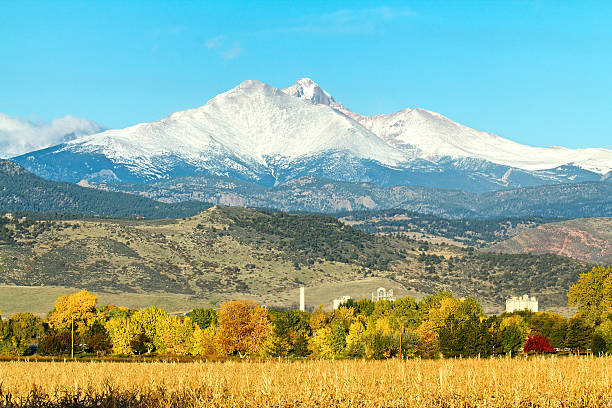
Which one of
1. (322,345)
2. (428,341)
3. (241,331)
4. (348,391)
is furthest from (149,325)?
(348,391)

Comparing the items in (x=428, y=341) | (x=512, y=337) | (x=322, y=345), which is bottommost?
(x=322, y=345)

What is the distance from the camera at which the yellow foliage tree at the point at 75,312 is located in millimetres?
171000

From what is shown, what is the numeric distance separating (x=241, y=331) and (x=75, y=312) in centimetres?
4545

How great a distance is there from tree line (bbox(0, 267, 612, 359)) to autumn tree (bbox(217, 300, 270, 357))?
0.17 meters

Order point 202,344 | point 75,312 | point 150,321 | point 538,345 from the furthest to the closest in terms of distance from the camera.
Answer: point 75,312 < point 150,321 < point 202,344 < point 538,345

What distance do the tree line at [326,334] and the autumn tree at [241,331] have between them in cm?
17

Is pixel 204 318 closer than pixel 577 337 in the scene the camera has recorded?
No

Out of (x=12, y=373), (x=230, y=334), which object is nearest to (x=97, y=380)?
(x=12, y=373)

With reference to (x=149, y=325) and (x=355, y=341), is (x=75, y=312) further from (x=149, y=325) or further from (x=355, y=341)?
(x=355, y=341)

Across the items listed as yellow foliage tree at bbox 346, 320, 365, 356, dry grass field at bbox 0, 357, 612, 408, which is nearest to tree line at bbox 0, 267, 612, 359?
yellow foliage tree at bbox 346, 320, 365, 356

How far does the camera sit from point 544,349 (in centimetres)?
13888

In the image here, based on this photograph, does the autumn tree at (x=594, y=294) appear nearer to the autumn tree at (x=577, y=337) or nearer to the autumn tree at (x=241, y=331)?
the autumn tree at (x=577, y=337)

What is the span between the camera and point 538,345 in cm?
13962

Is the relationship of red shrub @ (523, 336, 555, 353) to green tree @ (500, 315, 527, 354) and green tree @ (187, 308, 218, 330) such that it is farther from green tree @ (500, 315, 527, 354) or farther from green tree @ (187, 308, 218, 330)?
green tree @ (187, 308, 218, 330)
